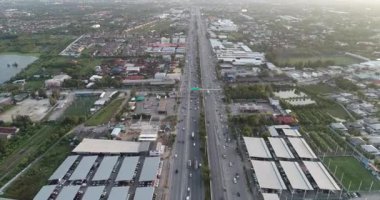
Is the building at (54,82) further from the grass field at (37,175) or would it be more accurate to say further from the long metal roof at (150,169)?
the long metal roof at (150,169)

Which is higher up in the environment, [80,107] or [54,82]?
[54,82]

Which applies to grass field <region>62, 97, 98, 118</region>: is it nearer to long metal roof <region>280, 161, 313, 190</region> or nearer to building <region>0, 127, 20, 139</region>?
building <region>0, 127, 20, 139</region>

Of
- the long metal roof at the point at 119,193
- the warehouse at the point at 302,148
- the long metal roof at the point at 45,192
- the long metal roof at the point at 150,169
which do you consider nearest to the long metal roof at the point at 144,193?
the long metal roof at the point at 119,193

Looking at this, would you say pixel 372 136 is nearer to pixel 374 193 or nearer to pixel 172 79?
pixel 374 193

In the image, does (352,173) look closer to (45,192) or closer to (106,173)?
(106,173)

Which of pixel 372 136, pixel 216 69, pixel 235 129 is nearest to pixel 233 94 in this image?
pixel 235 129

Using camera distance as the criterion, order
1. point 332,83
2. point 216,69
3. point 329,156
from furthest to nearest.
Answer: point 216,69, point 332,83, point 329,156

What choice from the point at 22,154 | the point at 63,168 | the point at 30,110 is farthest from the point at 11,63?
the point at 63,168
